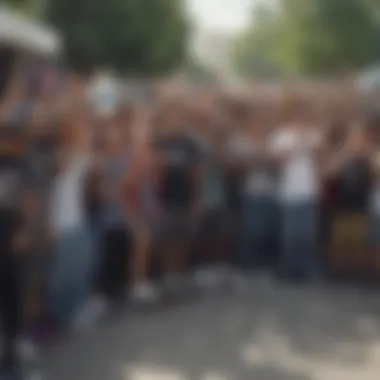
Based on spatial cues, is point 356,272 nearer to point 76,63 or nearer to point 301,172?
point 301,172

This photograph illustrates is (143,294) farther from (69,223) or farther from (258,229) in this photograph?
(69,223)

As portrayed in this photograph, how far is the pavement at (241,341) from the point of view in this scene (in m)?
6.46

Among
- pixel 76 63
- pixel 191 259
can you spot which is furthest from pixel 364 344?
pixel 76 63

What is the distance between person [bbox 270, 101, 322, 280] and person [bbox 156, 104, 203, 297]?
0.85 m

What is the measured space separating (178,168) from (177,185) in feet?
0.67

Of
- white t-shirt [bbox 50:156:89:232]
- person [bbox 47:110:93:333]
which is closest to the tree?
person [bbox 47:110:93:333]

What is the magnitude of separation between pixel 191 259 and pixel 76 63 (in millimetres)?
14718

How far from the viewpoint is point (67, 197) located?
7387mm

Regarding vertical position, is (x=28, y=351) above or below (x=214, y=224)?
below

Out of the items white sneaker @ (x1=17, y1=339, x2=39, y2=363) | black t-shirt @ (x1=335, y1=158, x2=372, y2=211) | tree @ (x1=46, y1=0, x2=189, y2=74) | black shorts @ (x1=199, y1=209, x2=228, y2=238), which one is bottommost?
white sneaker @ (x1=17, y1=339, x2=39, y2=363)

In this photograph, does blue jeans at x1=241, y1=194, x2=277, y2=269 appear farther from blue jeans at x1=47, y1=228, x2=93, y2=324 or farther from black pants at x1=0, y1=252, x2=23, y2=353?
black pants at x1=0, y1=252, x2=23, y2=353

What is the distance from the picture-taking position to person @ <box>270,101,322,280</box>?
9305 mm

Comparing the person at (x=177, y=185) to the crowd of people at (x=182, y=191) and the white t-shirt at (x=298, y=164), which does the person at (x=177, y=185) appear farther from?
the white t-shirt at (x=298, y=164)

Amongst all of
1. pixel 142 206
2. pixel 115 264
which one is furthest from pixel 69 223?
pixel 115 264
